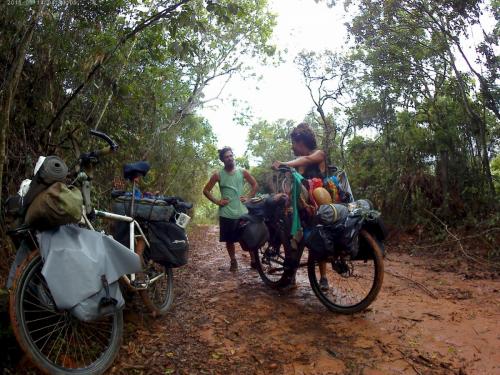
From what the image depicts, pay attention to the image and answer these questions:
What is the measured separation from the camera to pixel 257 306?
4039 mm

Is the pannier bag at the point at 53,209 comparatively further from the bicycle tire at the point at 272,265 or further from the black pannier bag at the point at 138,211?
the bicycle tire at the point at 272,265

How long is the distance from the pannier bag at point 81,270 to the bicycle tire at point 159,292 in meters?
0.93

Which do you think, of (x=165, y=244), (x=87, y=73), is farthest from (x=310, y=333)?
(x=87, y=73)

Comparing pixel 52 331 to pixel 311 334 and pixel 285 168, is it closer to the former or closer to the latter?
pixel 311 334

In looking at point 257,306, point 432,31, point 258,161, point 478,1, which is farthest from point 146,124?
point 258,161

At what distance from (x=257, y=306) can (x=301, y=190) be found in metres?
1.30

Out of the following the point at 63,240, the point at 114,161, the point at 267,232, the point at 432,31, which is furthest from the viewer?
the point at 432,31

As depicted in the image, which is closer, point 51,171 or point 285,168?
point 51,171

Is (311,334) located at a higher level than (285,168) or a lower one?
lower

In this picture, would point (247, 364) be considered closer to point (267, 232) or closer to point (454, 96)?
point (267, 232)

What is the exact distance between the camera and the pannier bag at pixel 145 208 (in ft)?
11.3

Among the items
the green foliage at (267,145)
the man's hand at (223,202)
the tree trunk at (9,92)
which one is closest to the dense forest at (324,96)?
the tree trunk at (9,92)

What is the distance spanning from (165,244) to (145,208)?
38 centimetres

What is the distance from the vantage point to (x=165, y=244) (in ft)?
11.6
